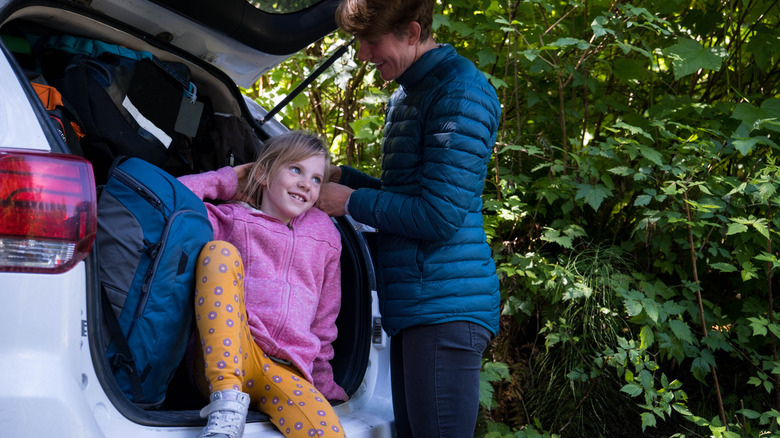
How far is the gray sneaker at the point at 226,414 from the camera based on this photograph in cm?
158

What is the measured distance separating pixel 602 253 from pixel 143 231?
8.47ft

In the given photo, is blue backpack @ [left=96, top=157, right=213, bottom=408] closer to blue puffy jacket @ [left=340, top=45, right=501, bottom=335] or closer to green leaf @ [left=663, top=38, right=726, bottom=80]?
blue puffy jacket @ [left=340, top=45, right=501, bottom=335]

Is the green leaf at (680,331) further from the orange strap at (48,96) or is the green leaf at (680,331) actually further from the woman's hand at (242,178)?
the orange strap at (48,96)

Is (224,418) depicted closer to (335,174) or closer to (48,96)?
(48,96)

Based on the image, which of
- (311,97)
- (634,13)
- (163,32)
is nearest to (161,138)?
(163,32)

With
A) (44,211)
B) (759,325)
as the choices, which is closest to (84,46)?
(44,211)

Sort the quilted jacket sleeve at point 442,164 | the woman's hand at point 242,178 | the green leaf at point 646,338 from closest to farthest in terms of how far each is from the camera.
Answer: the quilted jacket sleeve at point 442,164 < the woman's hand at point 242,178 < the green leaf at point 646,338

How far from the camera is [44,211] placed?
4.38 feet

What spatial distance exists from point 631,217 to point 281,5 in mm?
2411

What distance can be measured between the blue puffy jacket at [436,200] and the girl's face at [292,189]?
26cm

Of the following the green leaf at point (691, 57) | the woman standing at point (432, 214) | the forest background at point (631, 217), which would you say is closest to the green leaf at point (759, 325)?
the forest background at point (631, 217)

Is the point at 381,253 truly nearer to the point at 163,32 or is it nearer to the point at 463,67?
the point at 463,67

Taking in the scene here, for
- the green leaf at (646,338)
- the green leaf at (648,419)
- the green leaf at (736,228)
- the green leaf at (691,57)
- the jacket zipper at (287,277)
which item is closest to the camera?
the jacket zipper at (287,277)

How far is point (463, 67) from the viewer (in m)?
1.95
